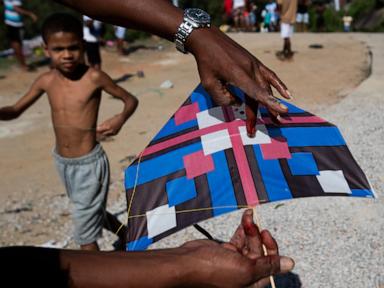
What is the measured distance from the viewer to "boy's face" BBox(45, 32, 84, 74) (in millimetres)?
3324

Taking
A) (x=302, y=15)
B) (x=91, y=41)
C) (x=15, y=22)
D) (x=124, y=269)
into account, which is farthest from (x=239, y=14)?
(x=124, y=269)

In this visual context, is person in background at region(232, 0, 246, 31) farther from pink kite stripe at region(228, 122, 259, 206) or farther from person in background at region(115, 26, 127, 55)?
pink kite stripe at region(228, 122, 259, 206)

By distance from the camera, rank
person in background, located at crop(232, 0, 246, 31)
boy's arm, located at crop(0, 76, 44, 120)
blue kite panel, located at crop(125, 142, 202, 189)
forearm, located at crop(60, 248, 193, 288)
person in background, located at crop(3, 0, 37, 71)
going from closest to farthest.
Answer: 1. forearm, located at crop(60, 248, 193, 288)
2. blue kite panel, located at crop(125, 142, 202, 189)
3. boy's arm, located at crop(0, 76, 44, 120)
4. person in background, located at crop(3, 0, 37, 71)
5. person in background, located at crop(232, 0, 246, 31)

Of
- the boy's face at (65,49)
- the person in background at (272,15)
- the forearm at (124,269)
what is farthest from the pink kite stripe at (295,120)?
the person in background at (272,15)

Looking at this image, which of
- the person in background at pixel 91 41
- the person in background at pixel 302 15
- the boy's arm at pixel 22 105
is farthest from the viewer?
the person in background at pixel 302 15

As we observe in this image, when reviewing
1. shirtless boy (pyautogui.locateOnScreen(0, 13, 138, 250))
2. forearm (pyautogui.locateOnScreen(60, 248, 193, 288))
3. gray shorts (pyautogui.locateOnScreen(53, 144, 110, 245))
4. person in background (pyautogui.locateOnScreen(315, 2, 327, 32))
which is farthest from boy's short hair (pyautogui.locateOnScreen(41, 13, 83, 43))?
person in background (pyautogui.locateOnScreen(315, 2, 327, 32))

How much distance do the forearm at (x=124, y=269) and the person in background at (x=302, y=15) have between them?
→ 11.2 meters

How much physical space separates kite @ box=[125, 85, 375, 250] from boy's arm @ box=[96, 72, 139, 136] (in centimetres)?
117

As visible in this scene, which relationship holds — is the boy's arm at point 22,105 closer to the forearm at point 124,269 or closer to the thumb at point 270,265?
the forearm at point 124,269

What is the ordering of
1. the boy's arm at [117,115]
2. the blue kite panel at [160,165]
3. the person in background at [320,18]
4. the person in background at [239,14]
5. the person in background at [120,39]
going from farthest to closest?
1. the person in background at [320,18]
2. the person in background at [239,14]
3. the person in background at [120,39]
4. the boy's arm at [117,115]
5. the blue kite panel at [160,165]

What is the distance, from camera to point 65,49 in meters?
3.34

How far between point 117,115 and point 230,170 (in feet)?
5.43

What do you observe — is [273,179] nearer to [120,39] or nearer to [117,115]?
[117,115]

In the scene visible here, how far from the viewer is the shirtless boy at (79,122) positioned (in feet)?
10.9
